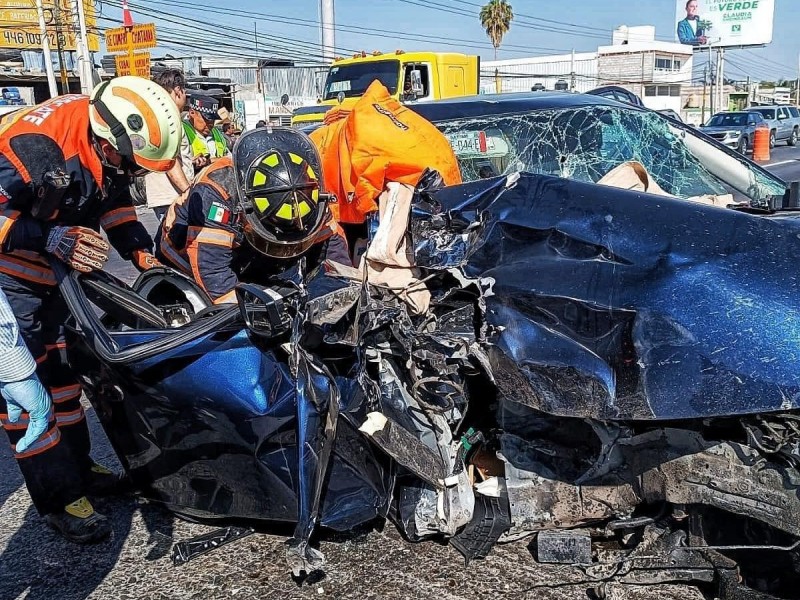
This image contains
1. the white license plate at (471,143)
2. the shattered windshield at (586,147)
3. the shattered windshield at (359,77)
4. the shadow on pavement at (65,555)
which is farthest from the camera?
the shattered windshield at (359,77)

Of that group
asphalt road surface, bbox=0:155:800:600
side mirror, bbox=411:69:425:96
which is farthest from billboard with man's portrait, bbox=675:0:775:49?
asphalt road surface, bbox=0:155:800:600

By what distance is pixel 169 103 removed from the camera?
2.89 meters

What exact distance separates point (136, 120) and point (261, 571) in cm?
169

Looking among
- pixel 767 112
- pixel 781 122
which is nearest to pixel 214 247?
pixel 767 112

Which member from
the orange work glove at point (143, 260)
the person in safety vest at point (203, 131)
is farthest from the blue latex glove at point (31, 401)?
the person in safety vest at point (203, 131)

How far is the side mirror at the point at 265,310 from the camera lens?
6.99 feet

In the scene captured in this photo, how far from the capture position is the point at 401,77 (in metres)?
10.5

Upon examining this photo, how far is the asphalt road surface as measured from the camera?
7.77 feet

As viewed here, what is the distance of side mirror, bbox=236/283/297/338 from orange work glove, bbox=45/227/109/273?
78cm

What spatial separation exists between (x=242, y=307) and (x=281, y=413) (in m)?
0.35

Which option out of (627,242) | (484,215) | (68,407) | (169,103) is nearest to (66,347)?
(68,407)

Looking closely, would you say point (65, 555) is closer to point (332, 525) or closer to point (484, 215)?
point (332, 525)

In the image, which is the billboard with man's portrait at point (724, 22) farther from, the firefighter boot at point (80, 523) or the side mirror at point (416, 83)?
the firefighter boot at point (80, 523)

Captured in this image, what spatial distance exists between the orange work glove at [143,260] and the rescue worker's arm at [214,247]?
1.31 ft
